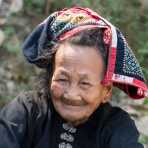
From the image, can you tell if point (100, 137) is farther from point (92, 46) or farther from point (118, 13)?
point (118, 13)

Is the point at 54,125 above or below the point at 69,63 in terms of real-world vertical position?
below

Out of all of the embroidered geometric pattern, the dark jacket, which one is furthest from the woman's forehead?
the dark jacket

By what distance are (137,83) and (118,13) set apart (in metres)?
2.52

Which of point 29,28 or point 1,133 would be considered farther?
point 29,28

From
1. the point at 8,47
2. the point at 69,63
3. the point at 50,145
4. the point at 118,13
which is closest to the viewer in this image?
the point at 69,63

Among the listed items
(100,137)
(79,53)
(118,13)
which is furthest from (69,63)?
(118,13)

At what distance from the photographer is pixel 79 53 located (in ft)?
9.73

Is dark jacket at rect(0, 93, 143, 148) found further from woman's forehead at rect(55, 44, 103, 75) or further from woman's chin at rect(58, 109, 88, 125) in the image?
woman's forehead at rect(55, 44, 103, 75)

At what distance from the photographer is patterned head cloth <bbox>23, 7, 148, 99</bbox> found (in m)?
3.03

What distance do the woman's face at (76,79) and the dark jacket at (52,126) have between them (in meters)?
0.14

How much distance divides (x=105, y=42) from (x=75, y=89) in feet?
0.89

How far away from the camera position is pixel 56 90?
3.00 m

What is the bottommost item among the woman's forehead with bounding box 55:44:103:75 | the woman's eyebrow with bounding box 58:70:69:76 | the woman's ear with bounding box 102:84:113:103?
the woman's ear with bounding box 102:84:113:103

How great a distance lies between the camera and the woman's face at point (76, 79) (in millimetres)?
2957
